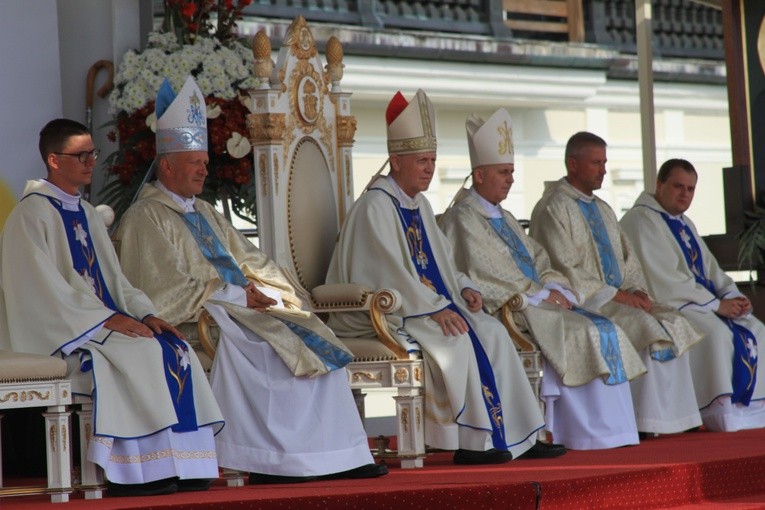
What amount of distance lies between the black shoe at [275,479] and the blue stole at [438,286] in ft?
3.29

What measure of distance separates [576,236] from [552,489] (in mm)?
2725

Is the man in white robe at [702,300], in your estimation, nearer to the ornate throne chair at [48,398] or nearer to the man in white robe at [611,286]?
the man in white robe at [611,286]

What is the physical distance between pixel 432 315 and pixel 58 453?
6.25 ft

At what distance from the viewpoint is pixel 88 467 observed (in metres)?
5.29

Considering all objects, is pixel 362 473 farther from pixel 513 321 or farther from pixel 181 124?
pixel 181 124

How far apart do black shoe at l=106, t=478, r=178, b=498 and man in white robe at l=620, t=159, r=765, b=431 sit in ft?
11.8

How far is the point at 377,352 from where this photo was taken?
624cm

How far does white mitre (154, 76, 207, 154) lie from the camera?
238 inches

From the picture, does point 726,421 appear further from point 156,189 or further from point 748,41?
point 156,189

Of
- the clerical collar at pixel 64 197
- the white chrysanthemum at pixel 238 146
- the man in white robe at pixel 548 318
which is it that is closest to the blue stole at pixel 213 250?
the clerical collar at pixel 64 197

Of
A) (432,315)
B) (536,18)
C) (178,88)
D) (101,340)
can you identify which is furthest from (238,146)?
(536,18)

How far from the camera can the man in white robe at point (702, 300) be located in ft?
25.9

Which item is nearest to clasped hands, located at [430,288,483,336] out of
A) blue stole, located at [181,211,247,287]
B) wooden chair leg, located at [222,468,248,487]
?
blue stole, located at [181,211,247,287]

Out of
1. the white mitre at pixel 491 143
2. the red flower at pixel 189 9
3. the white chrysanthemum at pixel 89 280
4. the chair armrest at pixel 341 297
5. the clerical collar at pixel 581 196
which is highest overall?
the red flower at pixel 189 9
